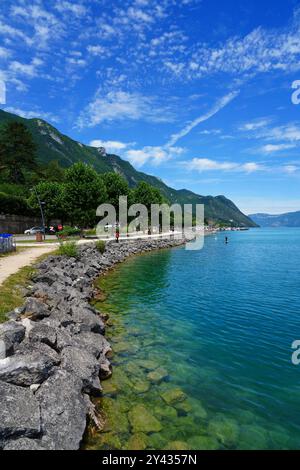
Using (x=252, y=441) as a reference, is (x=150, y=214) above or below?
above

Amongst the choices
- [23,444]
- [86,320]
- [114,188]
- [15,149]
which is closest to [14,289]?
[86,320]

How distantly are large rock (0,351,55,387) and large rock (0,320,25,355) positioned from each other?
0.50 metres

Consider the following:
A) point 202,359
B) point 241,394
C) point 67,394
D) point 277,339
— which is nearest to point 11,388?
point 67,394

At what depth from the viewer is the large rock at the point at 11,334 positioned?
931 cm

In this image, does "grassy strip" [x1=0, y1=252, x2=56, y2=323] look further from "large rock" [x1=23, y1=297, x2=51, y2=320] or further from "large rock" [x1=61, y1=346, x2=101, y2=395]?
"large rock" [x1=61, y1=346, x2=101, y2=395]

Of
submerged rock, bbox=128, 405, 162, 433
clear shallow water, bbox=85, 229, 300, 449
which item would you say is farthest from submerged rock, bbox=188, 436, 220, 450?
submerged rock, bbox=128, 405, 162, 433

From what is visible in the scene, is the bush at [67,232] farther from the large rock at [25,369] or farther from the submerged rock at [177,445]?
the submerged rock at [177,445]

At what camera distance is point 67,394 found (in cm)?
825

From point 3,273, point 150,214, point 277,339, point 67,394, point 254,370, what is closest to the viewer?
point 67,394

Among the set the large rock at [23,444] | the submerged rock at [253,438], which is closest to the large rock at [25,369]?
the large rock at [23,444]

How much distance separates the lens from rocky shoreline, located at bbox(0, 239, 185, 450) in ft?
22.4

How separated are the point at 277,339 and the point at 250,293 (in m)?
10.0

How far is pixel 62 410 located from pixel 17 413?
1.20m
